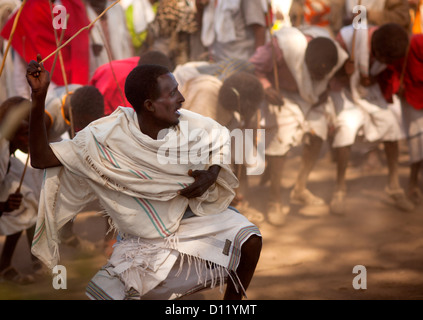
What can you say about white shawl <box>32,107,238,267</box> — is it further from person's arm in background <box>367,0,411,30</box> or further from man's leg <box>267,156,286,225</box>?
person's arm in background <box>367,0,411,30</box>

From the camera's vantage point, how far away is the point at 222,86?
4.99m

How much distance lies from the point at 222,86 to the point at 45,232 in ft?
7.43

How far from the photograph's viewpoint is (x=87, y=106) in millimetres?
4480

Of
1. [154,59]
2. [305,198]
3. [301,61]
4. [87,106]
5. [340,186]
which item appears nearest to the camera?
[87,106]

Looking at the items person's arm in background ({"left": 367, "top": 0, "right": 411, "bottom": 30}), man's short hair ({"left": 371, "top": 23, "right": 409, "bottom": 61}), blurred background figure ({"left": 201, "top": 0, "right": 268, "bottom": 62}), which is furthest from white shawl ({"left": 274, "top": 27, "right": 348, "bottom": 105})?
person's arm in background ({"left": 367, "top": 0, "right": 411, "bottom": 30})

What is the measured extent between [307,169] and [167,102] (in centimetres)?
325

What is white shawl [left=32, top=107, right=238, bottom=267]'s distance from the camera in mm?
3039

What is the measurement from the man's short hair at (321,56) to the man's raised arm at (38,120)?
311cm

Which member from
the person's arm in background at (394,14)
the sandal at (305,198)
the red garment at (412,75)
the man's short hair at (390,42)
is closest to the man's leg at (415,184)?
the red garment at (412,75)

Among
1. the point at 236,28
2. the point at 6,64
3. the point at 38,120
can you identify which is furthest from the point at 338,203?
the point at 38,120

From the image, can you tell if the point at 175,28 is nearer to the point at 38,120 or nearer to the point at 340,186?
the point at 340,186

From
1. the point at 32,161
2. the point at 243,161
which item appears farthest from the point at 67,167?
the point at 243,161

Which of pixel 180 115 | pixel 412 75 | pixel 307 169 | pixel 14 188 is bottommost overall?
pixel 307 169

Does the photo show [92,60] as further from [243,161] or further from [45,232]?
[45,232]
